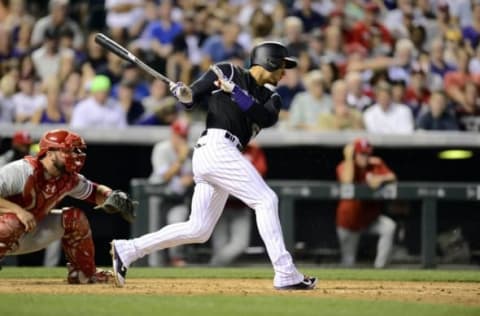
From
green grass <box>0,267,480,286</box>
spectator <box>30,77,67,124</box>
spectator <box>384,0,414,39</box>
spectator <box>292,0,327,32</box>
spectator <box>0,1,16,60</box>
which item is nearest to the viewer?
green grass <box>0,267,480,286</box>

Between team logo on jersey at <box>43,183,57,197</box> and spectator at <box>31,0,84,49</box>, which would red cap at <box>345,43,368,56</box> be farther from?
team logo on jersey at <box>43,183,57,197</box>

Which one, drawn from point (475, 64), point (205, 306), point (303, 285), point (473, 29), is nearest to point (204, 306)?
point (205, 306)

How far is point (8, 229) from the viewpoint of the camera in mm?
7648

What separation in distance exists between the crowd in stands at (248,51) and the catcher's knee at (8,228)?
4.75 metres

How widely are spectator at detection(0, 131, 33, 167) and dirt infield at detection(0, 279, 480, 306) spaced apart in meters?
2.99

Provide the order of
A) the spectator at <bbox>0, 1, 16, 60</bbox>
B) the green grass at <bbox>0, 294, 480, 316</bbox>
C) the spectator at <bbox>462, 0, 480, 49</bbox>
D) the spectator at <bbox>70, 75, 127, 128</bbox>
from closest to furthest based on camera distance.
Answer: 1. the green grass at <bbox>0, 294, 480, 316</bbox>
2. the spectator at <bbox>70, 75, 127, 128</bbox>
3. the spectator at <bbox>0, 1, 16, 60</bbox>
4. the spectator at <bbox>462, 0, 480, 49</bbox>

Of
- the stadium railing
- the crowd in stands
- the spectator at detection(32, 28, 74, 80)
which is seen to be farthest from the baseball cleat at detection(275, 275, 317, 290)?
the spectator at detection(32, 28, 74, 80)

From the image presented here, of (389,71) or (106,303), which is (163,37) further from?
(106,303)

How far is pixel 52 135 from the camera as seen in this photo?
7793 mm

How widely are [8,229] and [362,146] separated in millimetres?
5019

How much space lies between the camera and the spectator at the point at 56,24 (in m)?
13.8

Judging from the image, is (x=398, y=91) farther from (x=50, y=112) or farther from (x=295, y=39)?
(x=50, y=112)

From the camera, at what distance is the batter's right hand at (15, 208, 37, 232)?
24.8ft

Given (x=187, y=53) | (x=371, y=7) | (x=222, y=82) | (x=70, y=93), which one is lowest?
(x=222, y=82)
